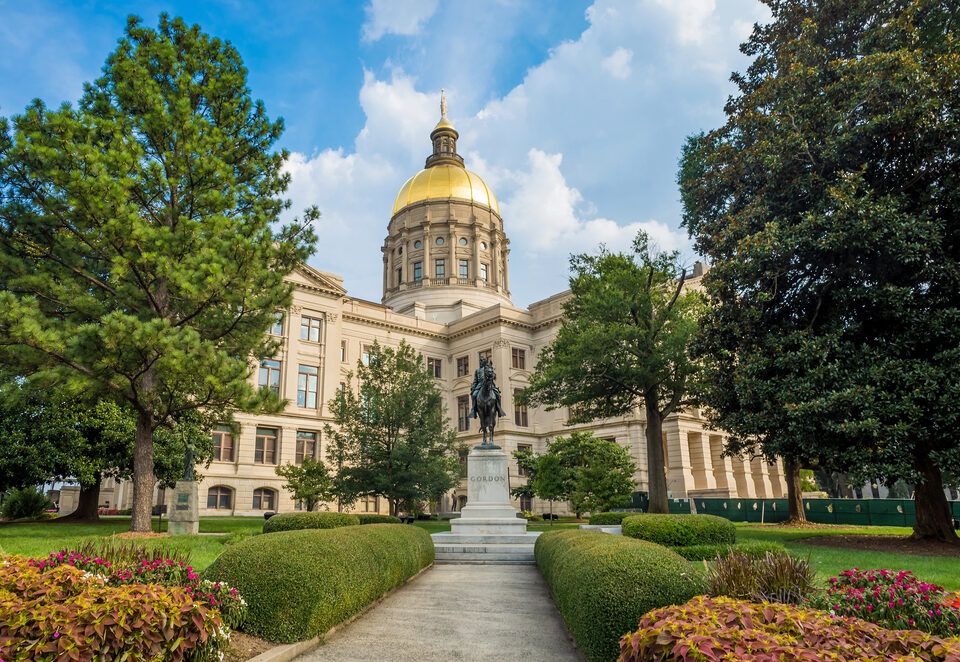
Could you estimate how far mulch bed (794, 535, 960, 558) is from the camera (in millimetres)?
15977

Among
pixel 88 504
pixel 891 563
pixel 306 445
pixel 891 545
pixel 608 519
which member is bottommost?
pixel 891 545

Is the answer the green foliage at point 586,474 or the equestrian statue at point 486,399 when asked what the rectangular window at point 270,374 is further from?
the equestrian statue at point 486,399

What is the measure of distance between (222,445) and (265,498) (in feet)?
16.2

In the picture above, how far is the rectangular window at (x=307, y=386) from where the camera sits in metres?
48.2

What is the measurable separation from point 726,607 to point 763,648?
0.99 m

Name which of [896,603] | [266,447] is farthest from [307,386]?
[896,603]

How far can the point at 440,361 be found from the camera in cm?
5984

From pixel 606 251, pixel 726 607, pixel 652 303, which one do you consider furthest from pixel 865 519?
pixel 726 607

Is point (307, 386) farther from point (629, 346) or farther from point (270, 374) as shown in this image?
point (629, 346)

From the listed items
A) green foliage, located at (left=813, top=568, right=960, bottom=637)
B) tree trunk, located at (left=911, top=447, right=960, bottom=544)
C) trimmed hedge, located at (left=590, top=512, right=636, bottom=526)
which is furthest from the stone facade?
green foliage, located at (left=813, top=568, right=960, bottom=637)

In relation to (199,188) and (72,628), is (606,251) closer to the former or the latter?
(199,188)

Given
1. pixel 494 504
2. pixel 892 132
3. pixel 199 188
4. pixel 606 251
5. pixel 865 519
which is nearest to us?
pixel 892 132

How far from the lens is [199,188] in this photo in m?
19.3

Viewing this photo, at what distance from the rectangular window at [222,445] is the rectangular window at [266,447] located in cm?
172
